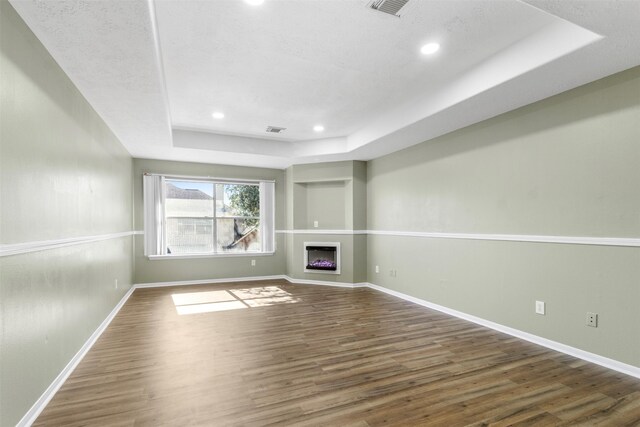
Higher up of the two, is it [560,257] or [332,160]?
[332,160]

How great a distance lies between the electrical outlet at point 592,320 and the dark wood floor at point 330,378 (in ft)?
1.06

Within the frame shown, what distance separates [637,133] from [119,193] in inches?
226

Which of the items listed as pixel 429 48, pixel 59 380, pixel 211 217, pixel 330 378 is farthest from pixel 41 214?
pixel 211 217

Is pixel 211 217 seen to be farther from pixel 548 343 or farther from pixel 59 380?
pixel 548 343

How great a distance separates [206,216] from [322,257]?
2430mm

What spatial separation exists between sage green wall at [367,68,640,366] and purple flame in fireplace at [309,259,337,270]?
71.3 inches

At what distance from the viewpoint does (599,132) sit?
2779 millimetres

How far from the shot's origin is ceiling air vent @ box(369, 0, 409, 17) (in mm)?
2240

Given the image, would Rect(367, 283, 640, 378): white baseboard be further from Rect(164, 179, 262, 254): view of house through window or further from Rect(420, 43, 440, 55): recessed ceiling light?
Rect(164, 179, 262, 254): view of house through window

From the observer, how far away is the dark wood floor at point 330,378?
2.01 metres

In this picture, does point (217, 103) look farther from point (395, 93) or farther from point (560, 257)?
point (560, 257)

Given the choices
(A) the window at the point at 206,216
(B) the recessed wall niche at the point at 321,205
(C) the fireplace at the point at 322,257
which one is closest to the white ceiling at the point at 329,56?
(A) the window at the point at 206,216

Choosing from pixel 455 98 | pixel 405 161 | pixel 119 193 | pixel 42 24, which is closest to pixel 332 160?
pixel 405 161

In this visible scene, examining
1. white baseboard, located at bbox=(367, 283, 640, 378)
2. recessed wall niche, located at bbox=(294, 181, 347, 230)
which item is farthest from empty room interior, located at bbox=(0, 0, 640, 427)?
recessed wall niche, located at bbox=(294, 181, 347, 230)
